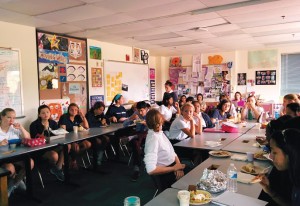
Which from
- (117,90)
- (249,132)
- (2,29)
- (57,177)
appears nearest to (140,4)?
(2,29)

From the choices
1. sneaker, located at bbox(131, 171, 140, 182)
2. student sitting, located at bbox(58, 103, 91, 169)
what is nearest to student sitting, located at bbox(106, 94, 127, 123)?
student sitting, located at bbox(58, 103, 91, 169)

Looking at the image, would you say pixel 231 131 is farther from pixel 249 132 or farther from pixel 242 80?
pixel 242 80

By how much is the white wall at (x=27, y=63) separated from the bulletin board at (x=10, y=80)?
10cm

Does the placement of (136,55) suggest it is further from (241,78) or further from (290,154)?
(290,154)

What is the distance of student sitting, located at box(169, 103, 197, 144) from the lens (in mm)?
3770

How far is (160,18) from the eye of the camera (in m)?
4.16

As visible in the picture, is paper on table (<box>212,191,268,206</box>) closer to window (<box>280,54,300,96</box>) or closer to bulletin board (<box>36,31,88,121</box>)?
bulletin board (<box>36,31,88,121</box>)

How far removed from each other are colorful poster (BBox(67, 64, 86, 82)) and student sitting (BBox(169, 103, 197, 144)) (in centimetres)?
269

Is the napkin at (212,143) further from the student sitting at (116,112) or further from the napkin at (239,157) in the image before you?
the student sitting at (116,112)

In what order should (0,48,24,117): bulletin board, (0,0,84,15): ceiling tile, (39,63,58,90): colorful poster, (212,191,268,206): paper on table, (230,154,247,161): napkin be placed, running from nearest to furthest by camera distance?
(212,191,268,206): paper on table
(230,154,247,161): napkin
(0,0,84,15): ceiling tile
(0,48,24,117): bulletin board
(39,63,58,90): colorful poster

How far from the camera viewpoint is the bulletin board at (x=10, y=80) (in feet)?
13.8

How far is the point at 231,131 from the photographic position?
4246 millimetres

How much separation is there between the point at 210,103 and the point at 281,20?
4.57 m

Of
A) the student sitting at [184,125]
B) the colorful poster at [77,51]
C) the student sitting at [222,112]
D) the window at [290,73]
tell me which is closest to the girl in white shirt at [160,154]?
the student sitting at [184,125]
